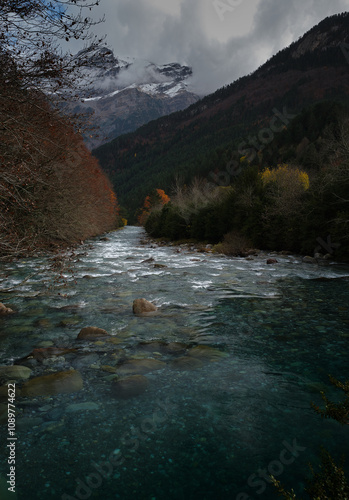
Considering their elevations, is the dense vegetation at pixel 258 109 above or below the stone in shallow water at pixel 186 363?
above

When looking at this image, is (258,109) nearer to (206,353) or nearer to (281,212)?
(281,212)

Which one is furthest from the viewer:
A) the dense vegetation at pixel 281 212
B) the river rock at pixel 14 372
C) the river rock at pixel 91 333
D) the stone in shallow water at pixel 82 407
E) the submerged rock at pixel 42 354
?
the dense vegetation at pixel 281 212

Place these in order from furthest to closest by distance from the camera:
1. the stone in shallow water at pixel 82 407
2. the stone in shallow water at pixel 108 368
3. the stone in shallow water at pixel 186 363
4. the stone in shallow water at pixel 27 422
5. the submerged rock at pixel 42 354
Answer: the submerged rock at pixel 42 354
the stone in shallow water at pixel 186 363
the stone in shallow water at pixel 108 368
the stone in shallow water at pixel 82 407
the stone in shallow water at pixel 27 422

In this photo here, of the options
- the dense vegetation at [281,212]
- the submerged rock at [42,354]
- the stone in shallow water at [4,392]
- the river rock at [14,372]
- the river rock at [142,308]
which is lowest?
the river rock at [142,308]

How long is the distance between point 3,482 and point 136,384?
5.17 ft

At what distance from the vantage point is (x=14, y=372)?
11.8 feet

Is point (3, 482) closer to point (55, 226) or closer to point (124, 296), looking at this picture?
point (124, 296)

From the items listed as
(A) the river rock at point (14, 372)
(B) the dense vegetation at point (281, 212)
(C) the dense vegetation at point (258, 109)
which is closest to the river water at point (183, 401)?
(A) the river rock at point (14, 372)

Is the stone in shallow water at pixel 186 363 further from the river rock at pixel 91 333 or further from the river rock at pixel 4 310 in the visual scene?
the river rock at pixel 4 310

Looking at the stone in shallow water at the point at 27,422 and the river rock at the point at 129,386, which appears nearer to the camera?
the stone in shallow water at the point at 27,422

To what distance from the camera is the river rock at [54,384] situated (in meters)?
3.23

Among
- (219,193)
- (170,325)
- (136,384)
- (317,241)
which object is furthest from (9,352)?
(219,193)

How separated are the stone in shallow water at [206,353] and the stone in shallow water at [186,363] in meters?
0.12

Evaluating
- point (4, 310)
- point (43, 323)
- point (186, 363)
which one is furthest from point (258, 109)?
point (186, 363)
